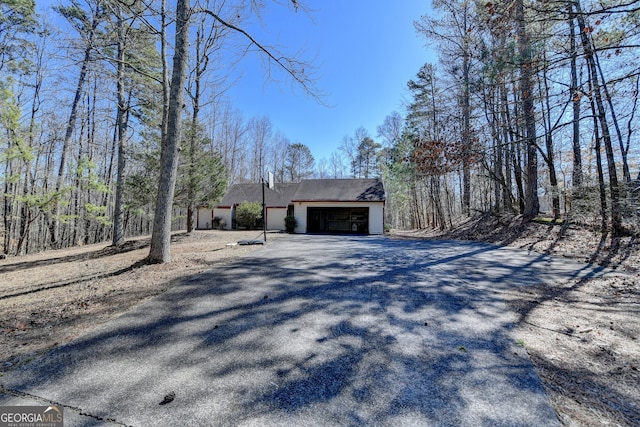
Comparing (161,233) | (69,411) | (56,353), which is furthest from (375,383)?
(161,233)

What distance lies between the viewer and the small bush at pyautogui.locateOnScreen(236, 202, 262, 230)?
19.5 metres

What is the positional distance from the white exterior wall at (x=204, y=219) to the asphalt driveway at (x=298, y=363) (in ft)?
61.5

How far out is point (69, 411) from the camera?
1.88 m

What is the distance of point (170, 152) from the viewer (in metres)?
6.03

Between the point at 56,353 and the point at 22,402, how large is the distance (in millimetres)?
704

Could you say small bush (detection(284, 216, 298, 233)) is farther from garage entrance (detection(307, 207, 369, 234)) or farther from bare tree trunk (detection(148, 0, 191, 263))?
bare tree trunk (detection(148, 0, 191, 263))

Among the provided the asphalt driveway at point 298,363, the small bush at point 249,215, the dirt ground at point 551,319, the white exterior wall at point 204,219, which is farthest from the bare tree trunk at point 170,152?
the white exterior wall at point 204,219

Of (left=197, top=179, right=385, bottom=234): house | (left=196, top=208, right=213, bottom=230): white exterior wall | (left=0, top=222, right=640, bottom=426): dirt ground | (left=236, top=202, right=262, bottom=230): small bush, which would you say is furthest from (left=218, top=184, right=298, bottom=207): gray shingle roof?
(left=0, top=222, right=640, bottom=426): dirt ground

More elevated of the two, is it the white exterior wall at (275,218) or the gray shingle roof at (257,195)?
the gray shingle roof at (257,195)

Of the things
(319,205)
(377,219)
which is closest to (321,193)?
(319,205)

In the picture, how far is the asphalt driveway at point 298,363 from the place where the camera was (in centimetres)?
190

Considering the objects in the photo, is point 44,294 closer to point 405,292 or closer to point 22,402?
point 22,402

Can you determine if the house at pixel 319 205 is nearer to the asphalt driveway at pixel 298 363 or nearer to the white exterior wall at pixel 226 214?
the white exterior wall at pixel 226 214

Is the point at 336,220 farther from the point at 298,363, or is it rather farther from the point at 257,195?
the point at 298,363
